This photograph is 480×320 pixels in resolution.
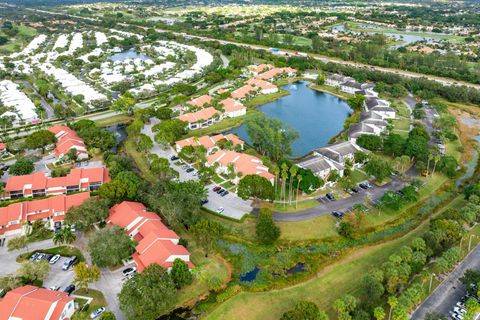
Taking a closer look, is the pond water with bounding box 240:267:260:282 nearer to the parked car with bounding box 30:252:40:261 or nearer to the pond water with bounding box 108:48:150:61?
the parked car with bounding box 30:252:40:261

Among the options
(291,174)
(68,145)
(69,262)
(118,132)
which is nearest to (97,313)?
(69,262)

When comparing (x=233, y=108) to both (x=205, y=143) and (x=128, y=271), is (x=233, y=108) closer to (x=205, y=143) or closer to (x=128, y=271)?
(x=205, y=143)

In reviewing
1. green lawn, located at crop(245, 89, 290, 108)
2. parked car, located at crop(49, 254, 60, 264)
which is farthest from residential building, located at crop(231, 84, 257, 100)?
parked car, located at crop(49, 254, 60, 264)

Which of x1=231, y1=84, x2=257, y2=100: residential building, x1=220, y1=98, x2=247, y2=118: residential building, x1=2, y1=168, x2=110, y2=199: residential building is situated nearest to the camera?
x1=2, y1=168, x2=110, y2=199: residential building

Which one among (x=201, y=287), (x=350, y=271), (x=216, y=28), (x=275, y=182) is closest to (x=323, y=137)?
(x=275, y=182)

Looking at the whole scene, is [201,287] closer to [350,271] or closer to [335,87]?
[350,271]

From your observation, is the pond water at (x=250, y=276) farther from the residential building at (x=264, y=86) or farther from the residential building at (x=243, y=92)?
the residential building at (x=264, y=86)
